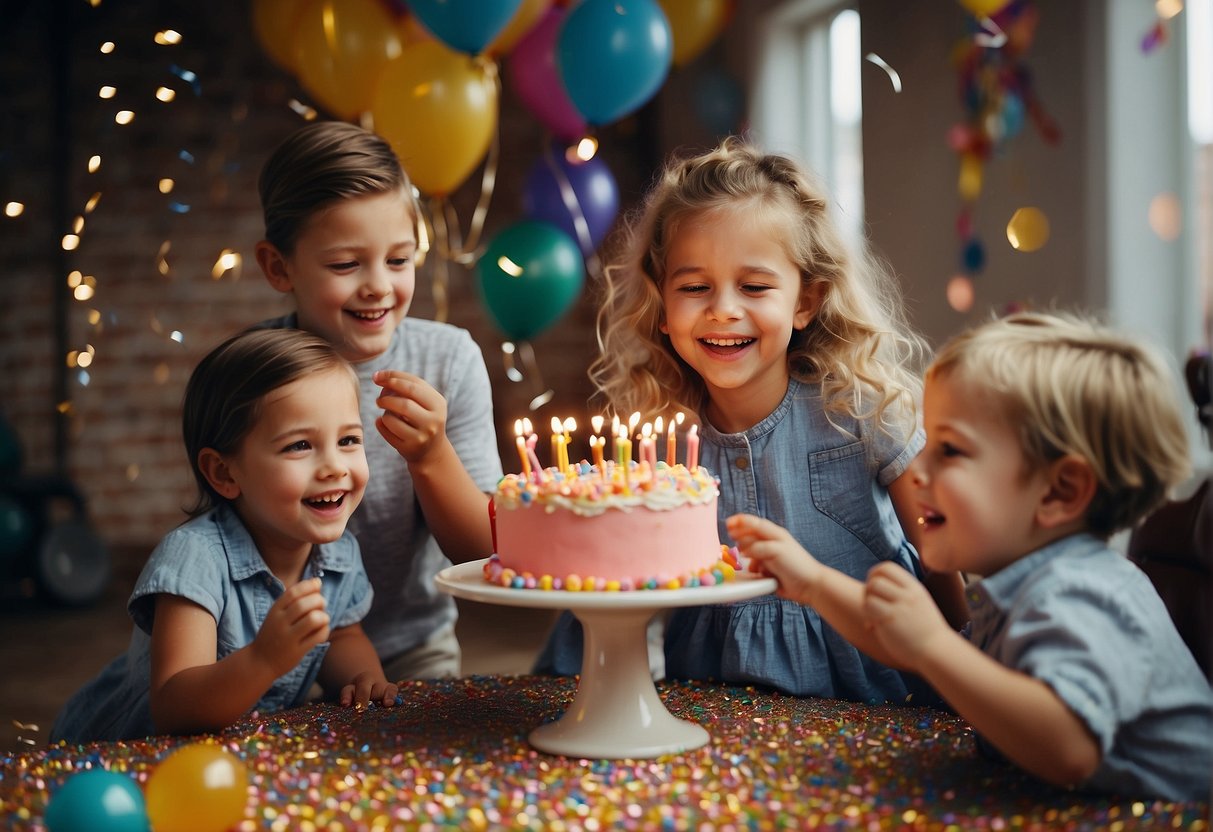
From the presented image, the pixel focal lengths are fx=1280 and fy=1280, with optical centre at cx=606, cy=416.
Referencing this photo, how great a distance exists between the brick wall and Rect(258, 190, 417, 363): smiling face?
351cm

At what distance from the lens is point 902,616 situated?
1.31m

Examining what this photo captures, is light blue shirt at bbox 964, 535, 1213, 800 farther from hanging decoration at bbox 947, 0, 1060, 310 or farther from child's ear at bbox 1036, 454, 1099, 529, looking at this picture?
hanging decoration at bbox 947, 0, 1060, 310

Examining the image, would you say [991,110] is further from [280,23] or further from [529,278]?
[280,23]

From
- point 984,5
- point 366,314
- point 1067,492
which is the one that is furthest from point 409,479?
point 984,5

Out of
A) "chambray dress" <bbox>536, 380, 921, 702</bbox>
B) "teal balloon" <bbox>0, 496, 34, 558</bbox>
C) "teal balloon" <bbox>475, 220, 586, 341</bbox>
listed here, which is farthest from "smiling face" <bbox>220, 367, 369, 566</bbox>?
"teal balloon" <bbox>0, 496, 34, 558</bbox>

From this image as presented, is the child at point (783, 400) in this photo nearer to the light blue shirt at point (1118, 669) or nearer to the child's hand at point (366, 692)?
the child's hand at point (366, 692)

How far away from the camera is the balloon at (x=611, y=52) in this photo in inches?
131

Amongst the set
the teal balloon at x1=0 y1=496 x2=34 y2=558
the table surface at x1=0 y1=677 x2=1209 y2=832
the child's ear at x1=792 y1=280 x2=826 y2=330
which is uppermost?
the child's ear at x1=792 y1=280 x2=826 y2=330

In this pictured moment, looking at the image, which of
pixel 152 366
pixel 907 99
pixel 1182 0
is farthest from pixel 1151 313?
pixel 152 366

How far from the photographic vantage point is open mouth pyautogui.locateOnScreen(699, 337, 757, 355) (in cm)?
186

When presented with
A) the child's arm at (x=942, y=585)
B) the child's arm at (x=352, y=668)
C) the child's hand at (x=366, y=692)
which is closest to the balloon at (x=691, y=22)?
the child's arm at (x=942, y=585)

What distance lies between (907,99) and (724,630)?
8.29ft

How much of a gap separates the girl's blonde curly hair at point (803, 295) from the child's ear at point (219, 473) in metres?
0.64

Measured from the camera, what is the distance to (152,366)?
5551 millimetres
